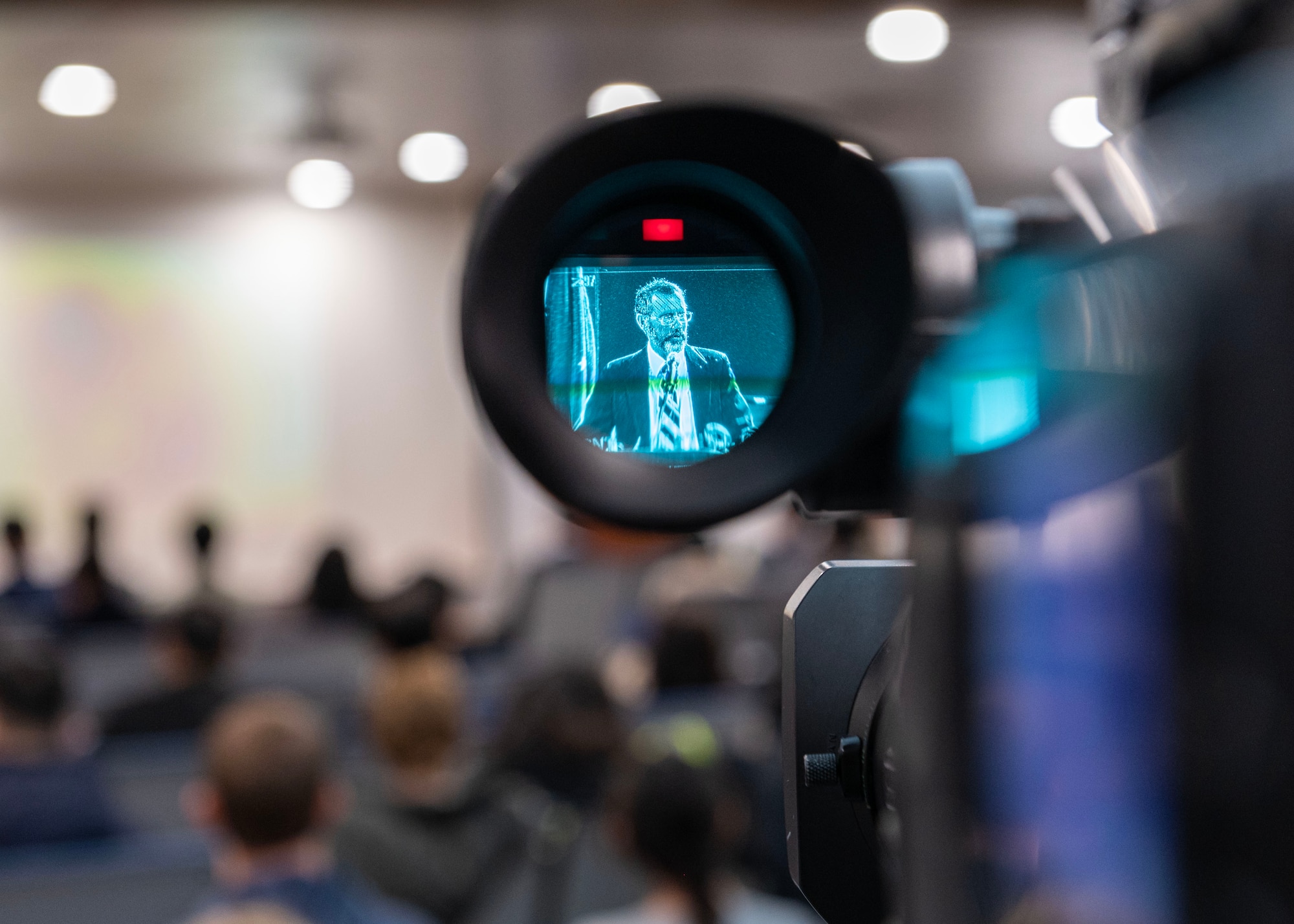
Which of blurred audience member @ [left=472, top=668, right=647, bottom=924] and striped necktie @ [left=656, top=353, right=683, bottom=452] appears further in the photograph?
blurred audience member @ [left=472, top=668, right=647, bottom=924]

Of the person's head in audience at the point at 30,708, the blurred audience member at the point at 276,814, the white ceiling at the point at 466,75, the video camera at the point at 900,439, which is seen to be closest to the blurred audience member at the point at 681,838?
the blurred audience member at the point at 276,814

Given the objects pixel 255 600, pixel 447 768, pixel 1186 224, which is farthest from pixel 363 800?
pixel 255 600

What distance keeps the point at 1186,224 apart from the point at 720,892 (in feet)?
5.23

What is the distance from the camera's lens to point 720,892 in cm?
171

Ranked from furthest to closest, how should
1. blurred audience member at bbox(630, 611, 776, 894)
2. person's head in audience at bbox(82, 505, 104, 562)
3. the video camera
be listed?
1. person's head in audience at bbox(82, 505, 104, 562)
2. blurred audience member at bbox(630, 611, 776, 894)
3. the video camera

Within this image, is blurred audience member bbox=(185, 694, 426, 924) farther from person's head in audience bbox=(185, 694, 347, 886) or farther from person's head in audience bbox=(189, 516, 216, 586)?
person's head in audience bbox=(189, 516, 216, 586)

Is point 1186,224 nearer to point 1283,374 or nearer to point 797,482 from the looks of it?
point 1283,374

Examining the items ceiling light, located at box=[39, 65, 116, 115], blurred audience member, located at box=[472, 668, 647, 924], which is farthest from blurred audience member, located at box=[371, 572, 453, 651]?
ceiling light, located at box=[39, 65, 116, 115]

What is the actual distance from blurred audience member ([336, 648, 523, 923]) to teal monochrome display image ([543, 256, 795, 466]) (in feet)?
5.95

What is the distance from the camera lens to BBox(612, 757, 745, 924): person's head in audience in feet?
5.41

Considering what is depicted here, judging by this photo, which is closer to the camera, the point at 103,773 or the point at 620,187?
the point at 620,187

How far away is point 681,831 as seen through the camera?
1649 millimetres

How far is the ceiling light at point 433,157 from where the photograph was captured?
4.77m

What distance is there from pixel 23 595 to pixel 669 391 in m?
4.92
